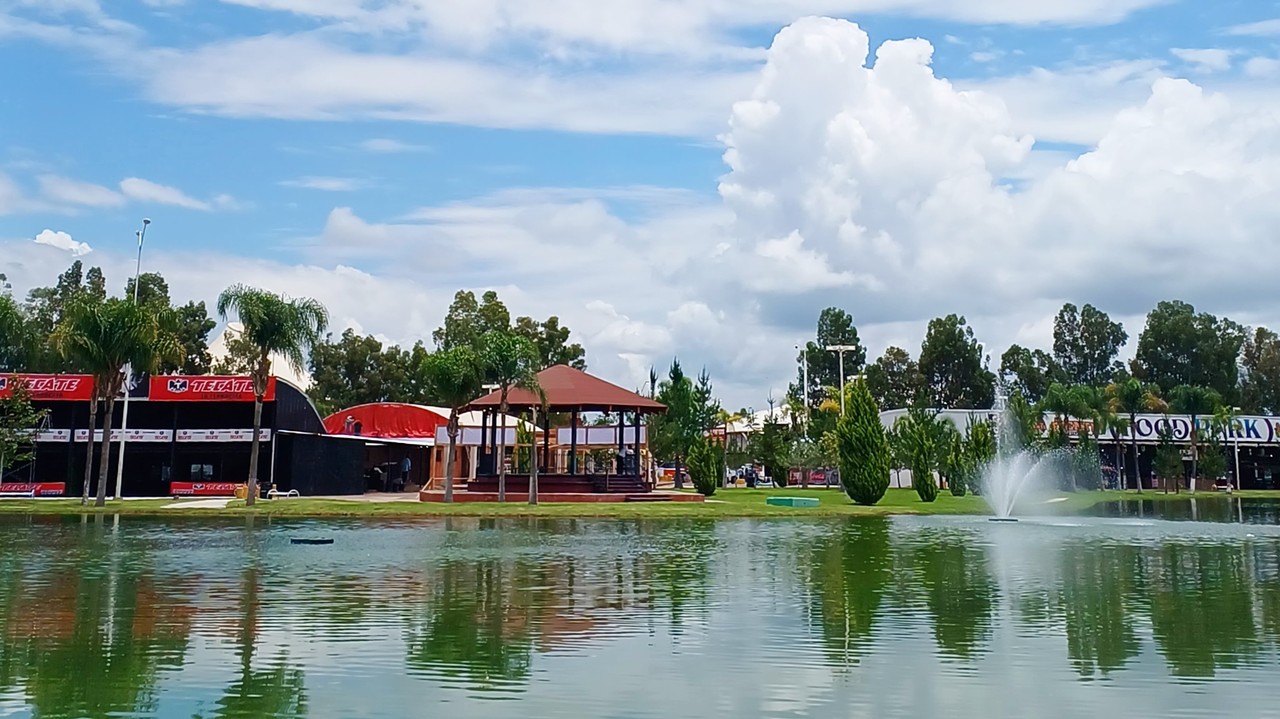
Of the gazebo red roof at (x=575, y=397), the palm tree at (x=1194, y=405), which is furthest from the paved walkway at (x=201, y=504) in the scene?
the palm tree at (x=1194, y=405)

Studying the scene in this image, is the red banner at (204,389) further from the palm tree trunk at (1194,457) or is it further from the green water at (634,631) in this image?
the palm tree trunk at (1194,457)

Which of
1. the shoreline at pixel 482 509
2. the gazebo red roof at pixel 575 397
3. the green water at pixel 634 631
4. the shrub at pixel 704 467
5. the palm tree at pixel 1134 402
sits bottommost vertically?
the green water at pixel 634 631

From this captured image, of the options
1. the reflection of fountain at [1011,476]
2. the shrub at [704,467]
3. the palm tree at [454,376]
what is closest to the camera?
the reflection of fountain at [1011,476]

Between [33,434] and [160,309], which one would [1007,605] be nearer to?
[160,309]

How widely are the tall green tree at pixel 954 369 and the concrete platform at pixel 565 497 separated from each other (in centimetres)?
6327

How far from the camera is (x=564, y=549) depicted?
22.9 m

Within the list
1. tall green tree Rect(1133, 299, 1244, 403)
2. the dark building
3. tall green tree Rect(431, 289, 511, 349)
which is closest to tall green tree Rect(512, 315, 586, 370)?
tall green tree Rect(431, 289, 511, 349)

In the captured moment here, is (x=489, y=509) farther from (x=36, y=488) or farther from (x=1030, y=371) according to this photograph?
(x=1030, y=371)

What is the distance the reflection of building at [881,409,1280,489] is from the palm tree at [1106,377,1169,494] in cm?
68

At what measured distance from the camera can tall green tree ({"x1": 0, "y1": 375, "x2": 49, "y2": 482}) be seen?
4175 centimetres

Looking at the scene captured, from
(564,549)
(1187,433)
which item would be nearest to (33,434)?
(564,549)

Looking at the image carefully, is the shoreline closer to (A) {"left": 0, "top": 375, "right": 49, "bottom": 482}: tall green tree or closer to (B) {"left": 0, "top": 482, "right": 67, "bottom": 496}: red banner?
(A) {"left": 0, "top": 375, "right": 49, "bottom": 482}: tall green tree

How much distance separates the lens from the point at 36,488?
46438 mm

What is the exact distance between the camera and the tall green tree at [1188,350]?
104750mm
